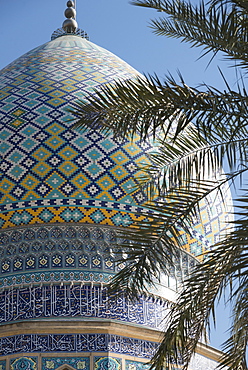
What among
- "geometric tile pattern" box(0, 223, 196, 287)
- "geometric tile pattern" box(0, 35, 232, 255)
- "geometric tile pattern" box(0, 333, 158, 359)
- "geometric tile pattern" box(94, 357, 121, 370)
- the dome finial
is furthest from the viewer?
the dome finial

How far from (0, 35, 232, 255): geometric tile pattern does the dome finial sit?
178 cm

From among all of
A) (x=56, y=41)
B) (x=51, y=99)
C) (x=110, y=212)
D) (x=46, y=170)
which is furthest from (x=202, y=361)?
(x=56, y=41)

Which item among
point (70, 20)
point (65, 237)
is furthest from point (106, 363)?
point (70, 20)

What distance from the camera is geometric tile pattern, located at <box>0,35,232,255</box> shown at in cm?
1075

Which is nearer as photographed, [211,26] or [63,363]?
[211,26]

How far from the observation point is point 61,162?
11.0 m

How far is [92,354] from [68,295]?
2.51 feet

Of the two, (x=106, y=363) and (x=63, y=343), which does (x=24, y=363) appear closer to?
(x=63, y=343)

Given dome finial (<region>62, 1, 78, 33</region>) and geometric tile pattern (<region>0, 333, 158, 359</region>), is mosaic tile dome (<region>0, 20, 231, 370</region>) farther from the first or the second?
dome finial (<region>62, 1, 78, 33</region>)

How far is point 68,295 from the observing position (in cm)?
1032

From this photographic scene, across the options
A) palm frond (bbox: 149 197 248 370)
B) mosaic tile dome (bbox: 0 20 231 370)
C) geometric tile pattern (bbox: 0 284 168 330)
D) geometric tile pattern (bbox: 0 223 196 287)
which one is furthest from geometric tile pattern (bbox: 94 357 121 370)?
palm frond (bbox: 149 197 248 370)

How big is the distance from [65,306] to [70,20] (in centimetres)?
525

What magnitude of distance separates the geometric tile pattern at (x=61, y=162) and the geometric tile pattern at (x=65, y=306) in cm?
79

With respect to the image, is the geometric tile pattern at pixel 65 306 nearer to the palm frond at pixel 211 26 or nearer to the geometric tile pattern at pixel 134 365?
the geometric tile pattern at pixel 134 365
